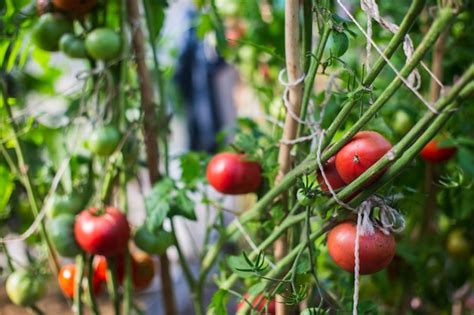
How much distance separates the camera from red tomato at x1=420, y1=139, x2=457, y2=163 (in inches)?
36.7

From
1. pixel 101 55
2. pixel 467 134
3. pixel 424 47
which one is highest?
pixel 424 47

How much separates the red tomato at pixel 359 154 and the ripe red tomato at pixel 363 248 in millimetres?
59

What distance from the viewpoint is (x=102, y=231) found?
788 millimetres

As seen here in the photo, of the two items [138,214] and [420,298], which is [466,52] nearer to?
[420,298]

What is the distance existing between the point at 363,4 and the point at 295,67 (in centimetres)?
13

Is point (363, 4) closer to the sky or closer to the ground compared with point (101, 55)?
closer to the sky

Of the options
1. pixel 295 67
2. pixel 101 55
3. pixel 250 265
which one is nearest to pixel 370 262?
pixel 250 265

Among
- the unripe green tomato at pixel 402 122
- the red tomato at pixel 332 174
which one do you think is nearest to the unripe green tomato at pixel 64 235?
the red tomato at pixel 332 174

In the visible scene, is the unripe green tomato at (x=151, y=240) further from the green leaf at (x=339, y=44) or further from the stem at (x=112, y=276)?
the green leaf at (x=339, y=44)

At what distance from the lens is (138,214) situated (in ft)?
9.50

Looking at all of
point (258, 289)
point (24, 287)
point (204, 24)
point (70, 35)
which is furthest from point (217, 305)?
point (204, 24)

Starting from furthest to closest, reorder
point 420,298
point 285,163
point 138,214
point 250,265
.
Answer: point 138,214
point 420,298
point 285,163
point 250,265

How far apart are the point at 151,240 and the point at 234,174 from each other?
7.3 inches

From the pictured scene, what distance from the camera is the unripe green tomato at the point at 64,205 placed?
0.91 meters
